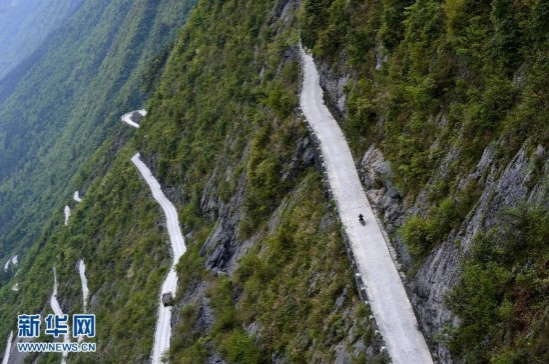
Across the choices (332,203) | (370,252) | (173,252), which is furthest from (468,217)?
(173,252)

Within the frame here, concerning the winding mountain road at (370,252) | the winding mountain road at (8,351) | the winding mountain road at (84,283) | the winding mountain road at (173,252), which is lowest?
the winding mountain road at (8,351)

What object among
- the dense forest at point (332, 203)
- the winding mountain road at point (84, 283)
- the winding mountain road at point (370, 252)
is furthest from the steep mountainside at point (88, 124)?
the winding mountain road at point (370, 252)

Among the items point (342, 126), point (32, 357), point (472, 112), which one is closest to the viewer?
point (472, 112)

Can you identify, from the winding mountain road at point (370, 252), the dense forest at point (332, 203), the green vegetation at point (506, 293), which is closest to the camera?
the green vegetation at point (506, 293)

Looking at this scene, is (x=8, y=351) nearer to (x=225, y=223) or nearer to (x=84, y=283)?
(x=84, y=283)

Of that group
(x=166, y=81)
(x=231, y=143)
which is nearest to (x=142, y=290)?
(x=231, y=143)

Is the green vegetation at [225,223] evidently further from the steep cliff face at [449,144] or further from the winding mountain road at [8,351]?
the steep cliff face at [449,144]

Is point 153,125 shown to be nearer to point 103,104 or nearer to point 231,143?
point 231,143
